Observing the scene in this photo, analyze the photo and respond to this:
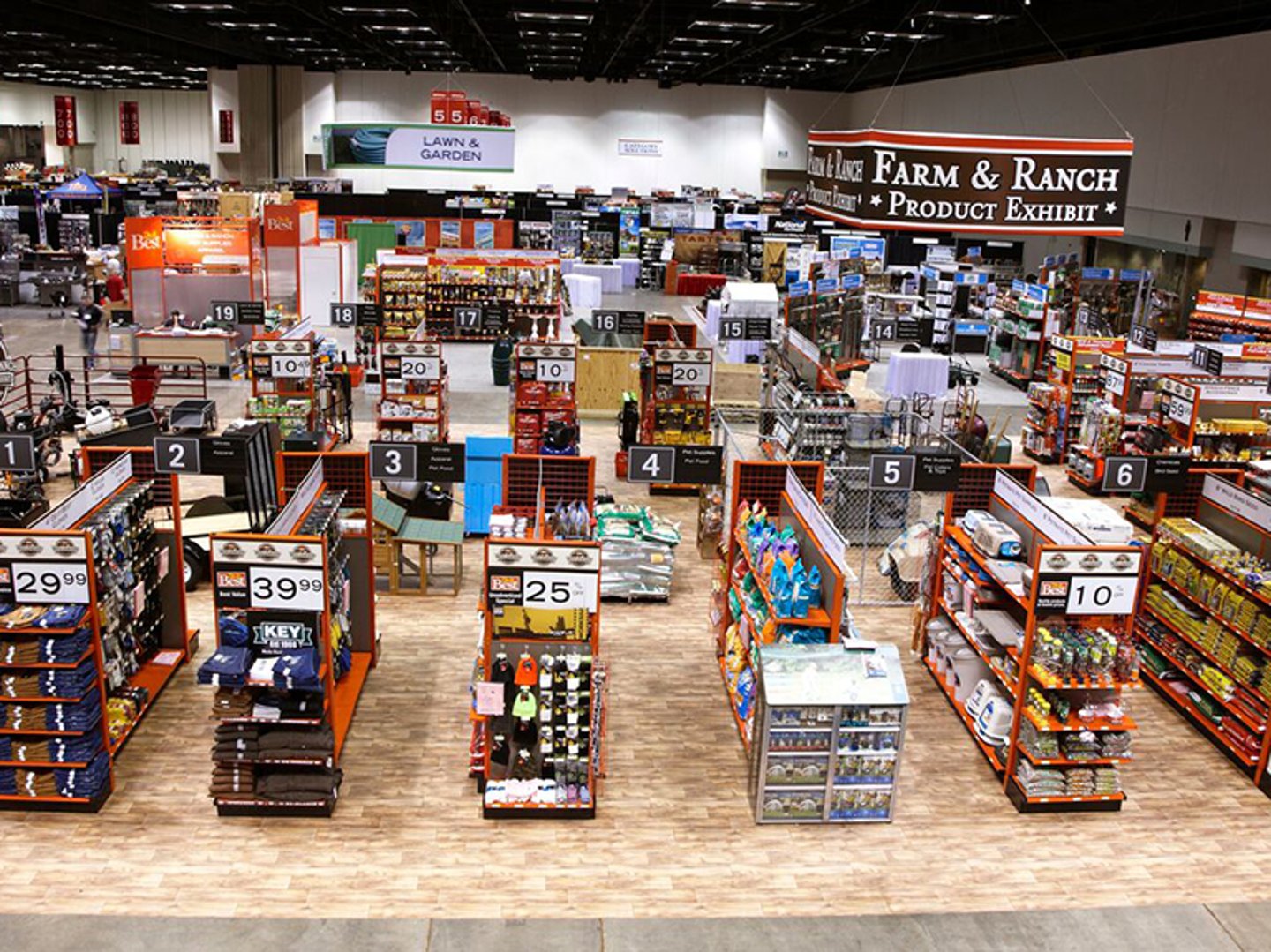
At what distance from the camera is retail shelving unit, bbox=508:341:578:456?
1455cm

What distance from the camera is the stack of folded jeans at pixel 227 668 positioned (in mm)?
7430

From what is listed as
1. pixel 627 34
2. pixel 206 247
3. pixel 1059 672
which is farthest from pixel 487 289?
pixel 1059 672

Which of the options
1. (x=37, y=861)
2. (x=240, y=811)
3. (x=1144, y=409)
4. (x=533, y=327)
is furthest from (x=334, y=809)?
(x=533, y=327)

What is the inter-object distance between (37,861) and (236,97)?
117 ft

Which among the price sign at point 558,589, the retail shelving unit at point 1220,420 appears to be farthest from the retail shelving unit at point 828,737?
the retail shelving unit at point 1220,420

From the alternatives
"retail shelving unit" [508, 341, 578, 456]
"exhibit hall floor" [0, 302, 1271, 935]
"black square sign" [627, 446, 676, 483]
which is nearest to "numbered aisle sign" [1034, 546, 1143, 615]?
"exhibit hall floor" [0, 302, 1271, 935]

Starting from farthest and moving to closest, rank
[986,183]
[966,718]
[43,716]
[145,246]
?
[145,246]
[966,718]
[986,183]
[43,716]

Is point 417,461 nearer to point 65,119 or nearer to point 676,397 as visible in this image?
point 676,397

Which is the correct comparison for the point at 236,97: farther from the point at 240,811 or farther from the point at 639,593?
the point at 240,811

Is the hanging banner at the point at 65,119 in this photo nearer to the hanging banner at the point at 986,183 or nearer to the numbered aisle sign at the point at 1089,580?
the hanging banner at the point at 986,183

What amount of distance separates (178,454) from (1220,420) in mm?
12530

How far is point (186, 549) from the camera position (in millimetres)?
11617

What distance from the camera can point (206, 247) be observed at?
74.1 feet

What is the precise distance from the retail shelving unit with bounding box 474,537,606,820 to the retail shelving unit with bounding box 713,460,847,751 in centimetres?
147
